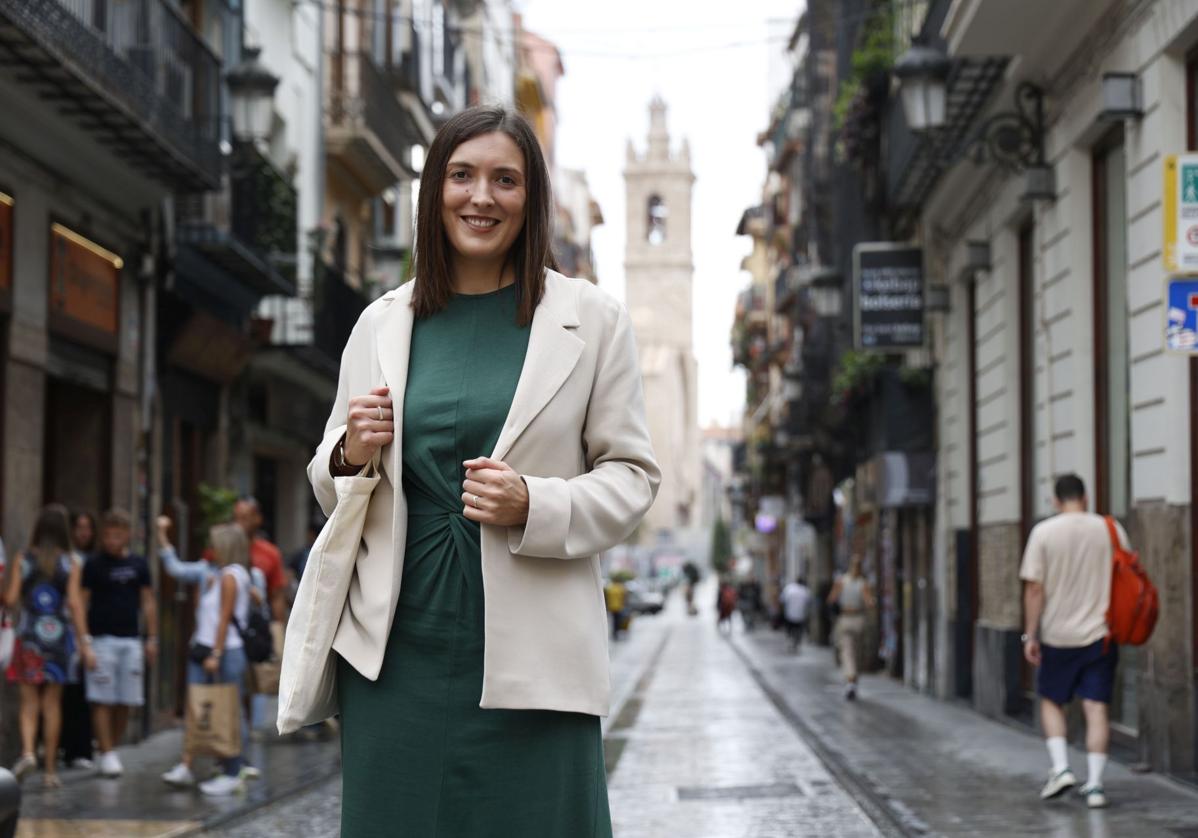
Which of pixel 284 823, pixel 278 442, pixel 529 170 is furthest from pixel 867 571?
pixel 529 170

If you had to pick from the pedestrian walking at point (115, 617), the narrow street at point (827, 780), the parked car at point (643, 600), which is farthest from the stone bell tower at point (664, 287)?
the pedestrian walking at point (115, 617)

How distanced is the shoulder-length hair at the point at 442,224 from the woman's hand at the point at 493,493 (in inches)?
13.2

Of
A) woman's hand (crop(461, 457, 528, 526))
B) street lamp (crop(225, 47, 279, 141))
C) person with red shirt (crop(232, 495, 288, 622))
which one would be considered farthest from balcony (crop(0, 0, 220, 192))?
woman's hand (crop(461, 457, 528, 526))

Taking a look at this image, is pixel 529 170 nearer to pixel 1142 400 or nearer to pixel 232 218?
pixel 1142 400

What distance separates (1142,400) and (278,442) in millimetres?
13238

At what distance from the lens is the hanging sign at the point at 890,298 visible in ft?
75.7

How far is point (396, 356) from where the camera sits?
128 inches

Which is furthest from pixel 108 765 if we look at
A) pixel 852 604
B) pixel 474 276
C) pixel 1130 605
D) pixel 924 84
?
pixel 852 604

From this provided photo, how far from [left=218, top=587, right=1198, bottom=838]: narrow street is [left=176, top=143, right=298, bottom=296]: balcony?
18.0 ft

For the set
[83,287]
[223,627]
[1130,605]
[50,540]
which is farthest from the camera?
[83,287]

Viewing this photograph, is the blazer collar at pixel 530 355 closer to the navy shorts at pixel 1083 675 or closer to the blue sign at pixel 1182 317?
the blue sign at pixel 1182 317

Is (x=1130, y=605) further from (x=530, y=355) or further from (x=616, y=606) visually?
(x=616, y=606)

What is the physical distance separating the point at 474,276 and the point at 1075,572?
7.94 metres

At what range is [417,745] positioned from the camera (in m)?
3.14
